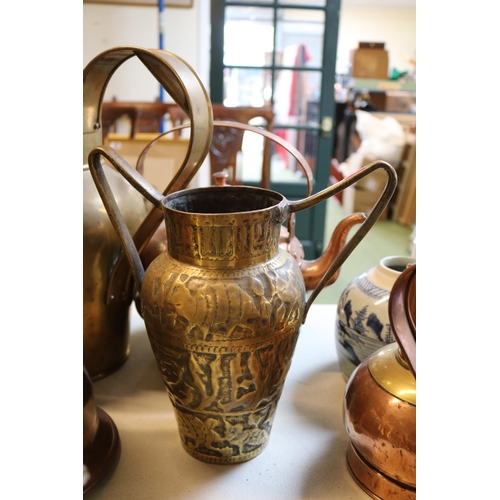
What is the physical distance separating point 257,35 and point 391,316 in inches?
77.7

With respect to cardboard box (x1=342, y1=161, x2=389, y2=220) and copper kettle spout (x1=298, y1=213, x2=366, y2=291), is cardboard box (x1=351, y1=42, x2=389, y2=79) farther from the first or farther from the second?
copper kettle spout (x1=298, y1=213, x2=366, y2=291)

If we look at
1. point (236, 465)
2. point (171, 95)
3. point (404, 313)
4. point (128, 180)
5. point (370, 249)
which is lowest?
point (370, 249)

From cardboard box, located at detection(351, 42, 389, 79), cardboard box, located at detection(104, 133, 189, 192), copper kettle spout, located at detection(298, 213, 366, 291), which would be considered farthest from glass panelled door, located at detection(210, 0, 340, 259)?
cardboard box, located at detection(351, 42, 389, 79)

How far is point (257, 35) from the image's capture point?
2246 millimetres

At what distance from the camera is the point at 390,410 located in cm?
54

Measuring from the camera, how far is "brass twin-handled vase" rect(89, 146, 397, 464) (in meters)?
0.54

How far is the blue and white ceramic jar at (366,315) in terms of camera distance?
726 millimetres

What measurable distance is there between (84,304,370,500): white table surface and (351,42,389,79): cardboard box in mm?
3633

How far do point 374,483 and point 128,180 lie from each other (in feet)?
1.39

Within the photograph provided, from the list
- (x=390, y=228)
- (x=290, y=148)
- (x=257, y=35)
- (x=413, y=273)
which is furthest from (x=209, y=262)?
(x=390, y=228)

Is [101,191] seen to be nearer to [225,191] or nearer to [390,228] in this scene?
[225,191]

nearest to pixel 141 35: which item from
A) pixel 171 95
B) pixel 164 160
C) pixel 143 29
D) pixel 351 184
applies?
pixel 143 29

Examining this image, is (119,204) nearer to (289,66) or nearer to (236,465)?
(236,465)

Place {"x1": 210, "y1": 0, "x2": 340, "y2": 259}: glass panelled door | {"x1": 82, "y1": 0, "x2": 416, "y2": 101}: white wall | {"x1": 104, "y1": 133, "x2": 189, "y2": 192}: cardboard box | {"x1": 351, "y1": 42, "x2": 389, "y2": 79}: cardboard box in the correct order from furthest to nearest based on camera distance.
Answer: {"x1": 351, "y1": 42, "x2": 389, "y2": 79}: cardboard box → {"x1": 82, "y1": 0, "x2": 416, "y2": 101}: white wall → {"x1": 210, "y1": 0, "x2": 340, "y2": 259}: glass panelled door → {"x1": 104, "y1": 133, "x2": 189, "y2": 192}: cardboard box
